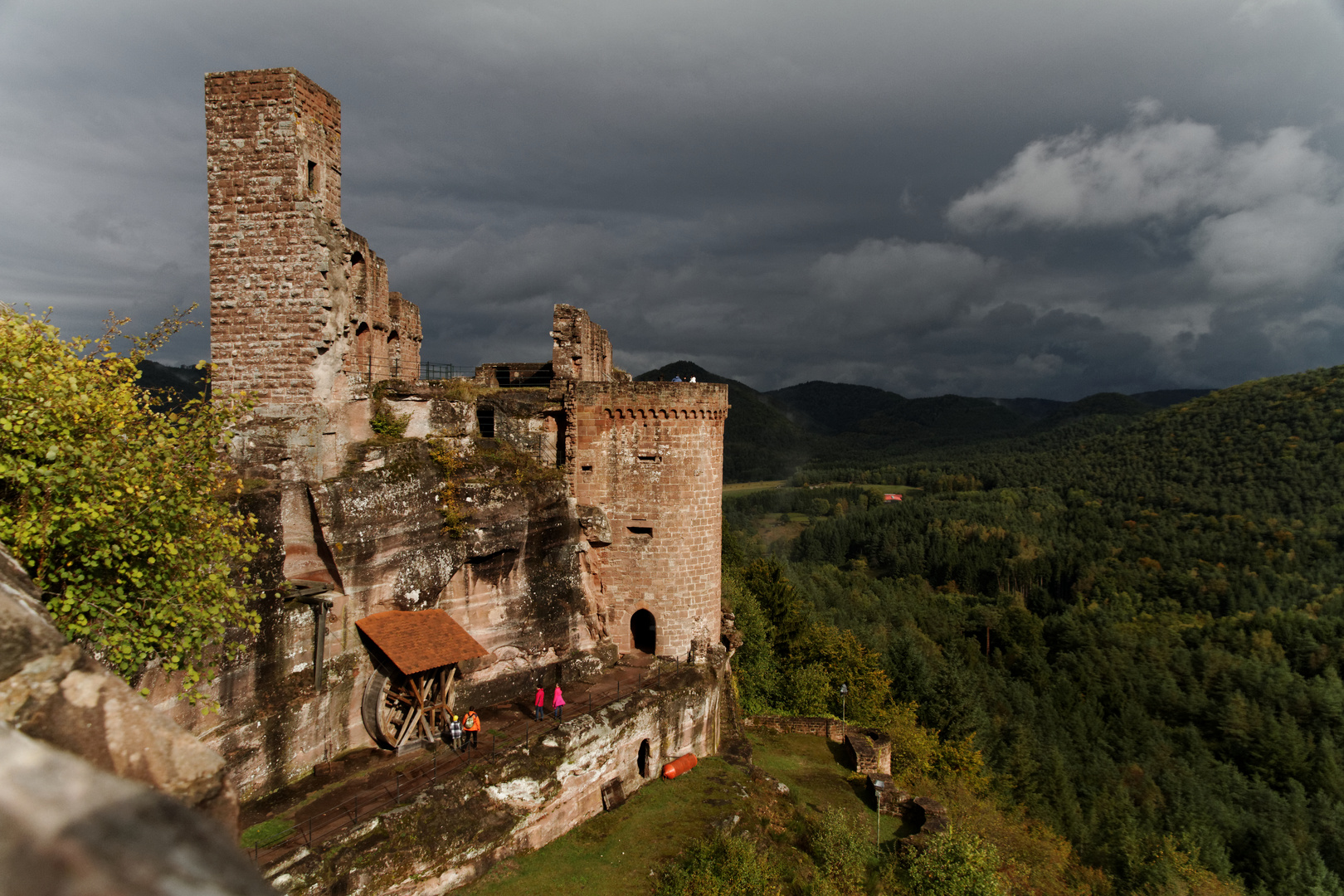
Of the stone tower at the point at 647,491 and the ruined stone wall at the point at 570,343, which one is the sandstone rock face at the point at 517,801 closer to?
the stone tower at the point at 647,491

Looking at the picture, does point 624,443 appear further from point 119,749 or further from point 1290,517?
point 1290,517

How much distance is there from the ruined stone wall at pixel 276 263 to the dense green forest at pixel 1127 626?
2638 cm

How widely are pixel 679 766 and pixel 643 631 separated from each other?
17.8 feet

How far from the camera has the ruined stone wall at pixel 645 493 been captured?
25062 mm

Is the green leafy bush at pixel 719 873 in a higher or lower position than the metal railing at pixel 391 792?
lower

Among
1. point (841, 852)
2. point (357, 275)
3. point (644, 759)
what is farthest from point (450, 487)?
point (841, 852)

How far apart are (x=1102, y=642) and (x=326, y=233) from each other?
78.5 metres

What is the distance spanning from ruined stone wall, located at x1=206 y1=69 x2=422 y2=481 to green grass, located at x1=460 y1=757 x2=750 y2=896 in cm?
1059

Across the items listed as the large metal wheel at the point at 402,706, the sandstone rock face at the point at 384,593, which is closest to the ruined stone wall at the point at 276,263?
the sandstone rock face at the point at 384,593

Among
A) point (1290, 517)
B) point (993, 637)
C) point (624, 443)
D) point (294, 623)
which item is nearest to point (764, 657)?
point (624, 443)

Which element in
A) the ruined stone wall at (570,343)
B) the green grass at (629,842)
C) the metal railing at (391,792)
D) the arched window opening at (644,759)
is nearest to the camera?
the metal railing at (391,792)

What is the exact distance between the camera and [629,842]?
19047mm

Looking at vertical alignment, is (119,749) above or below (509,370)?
below

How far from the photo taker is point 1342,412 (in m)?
116
